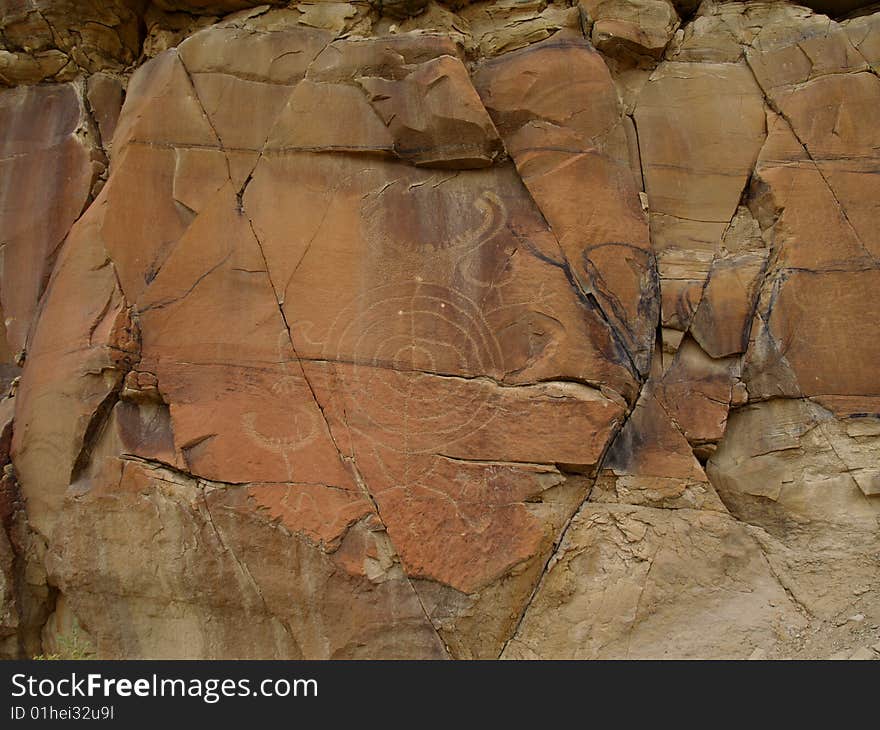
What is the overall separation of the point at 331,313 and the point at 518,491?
164 centimetres

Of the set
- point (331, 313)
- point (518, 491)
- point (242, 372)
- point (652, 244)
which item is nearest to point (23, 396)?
point (242, 372)

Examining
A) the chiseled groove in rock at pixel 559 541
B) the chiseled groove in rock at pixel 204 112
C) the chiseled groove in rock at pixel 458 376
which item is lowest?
the chiseled groove in rock at pixel 559 541

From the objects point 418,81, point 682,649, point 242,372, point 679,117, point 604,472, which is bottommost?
point 682,649

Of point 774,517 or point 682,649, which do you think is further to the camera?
point 774,517

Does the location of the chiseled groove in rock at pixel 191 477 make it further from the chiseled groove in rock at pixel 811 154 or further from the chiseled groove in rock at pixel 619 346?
the chiseled groove in rock at pixel 811 154

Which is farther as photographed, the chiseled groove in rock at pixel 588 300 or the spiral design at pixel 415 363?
the chiseled groove in rock at pixel 588 300

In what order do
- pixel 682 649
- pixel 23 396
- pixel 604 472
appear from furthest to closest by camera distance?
1. pixel 23 396
2. pixel 604 472
3. pixel 682 649

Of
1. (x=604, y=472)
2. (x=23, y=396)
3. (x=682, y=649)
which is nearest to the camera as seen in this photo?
(x=682, y=649)

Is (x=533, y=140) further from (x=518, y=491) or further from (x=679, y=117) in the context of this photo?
(x=518, y=491)

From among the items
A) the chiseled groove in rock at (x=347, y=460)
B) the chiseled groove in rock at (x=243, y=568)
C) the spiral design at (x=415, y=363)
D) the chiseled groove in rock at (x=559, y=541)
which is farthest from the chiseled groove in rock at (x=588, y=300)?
the chiseled groove in rock at (x=243, y=568)

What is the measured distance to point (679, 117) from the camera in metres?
6.06

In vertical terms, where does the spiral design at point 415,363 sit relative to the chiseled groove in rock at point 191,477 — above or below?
above

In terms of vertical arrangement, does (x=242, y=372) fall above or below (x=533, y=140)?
below

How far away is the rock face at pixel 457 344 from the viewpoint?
5.00 metres
